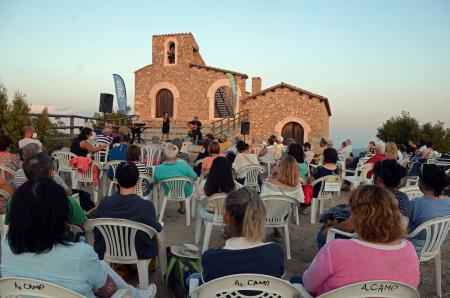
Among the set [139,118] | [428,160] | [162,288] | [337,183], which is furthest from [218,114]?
[162,288]

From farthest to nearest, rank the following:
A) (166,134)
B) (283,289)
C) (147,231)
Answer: (166,134)
(147,231)
(283,289)

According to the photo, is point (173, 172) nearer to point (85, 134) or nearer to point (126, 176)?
point (126, 176)

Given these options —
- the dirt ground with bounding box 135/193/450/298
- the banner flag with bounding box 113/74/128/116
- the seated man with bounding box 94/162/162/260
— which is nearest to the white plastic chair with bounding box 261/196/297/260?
the dirt ground with bounding box 135/193/450/298

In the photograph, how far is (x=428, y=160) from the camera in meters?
8.80

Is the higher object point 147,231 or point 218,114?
point 218,114

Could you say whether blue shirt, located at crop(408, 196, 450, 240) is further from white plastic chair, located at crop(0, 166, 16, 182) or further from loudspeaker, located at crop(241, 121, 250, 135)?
loudspeaker, located at crop(241, 121, 250, 135)

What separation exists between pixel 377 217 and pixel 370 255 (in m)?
0.21

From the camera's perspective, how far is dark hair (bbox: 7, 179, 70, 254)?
1547 millimetres

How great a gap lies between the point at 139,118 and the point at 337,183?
18912 millimetres

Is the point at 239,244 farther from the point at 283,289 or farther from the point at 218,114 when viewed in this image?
the point at 218,114

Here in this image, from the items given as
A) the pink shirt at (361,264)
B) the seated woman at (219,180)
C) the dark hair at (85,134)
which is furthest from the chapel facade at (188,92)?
the pink shirt at (361,264)

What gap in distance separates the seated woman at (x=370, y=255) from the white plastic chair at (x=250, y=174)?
4.04m

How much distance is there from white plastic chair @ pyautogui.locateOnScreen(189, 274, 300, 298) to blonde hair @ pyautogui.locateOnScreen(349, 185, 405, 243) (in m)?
0.53

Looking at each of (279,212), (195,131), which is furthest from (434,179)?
(195,131)
